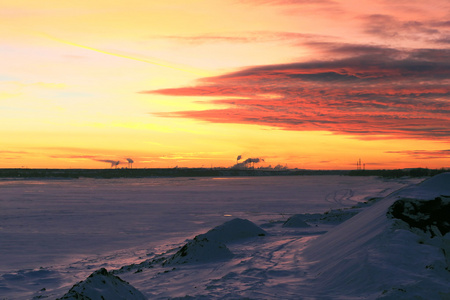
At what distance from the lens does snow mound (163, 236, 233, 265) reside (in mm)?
9852

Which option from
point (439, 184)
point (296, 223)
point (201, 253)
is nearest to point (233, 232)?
point (201, 253)

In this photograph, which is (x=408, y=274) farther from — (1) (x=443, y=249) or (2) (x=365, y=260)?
(1) (x=443, y=249)

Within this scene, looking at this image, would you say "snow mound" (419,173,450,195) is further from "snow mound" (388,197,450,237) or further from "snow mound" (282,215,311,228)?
"snow mound" (282,215,311,228)

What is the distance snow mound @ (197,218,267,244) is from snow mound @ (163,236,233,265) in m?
2.38

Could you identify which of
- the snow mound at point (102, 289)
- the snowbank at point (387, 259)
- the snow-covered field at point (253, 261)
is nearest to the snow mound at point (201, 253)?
the snow-covered field at point (253, 261)

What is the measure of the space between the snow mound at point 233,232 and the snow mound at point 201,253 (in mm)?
2384

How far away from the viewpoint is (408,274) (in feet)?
20.1

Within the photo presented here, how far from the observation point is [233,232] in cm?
1337

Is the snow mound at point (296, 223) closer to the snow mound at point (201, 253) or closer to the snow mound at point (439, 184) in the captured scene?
the snow mound at point (201, 253)

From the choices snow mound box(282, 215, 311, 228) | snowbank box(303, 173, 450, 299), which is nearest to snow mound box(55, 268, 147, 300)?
snowbank box(303, 173, 450, 299)

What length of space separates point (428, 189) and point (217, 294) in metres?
5.18

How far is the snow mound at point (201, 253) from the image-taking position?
388 inches

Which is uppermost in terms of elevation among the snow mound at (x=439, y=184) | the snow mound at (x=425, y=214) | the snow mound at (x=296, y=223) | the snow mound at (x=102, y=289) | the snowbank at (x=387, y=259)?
the snow mound at (x=439, y=184)

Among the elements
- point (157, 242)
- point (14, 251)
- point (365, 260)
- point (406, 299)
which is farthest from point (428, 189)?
point (14, 251)
